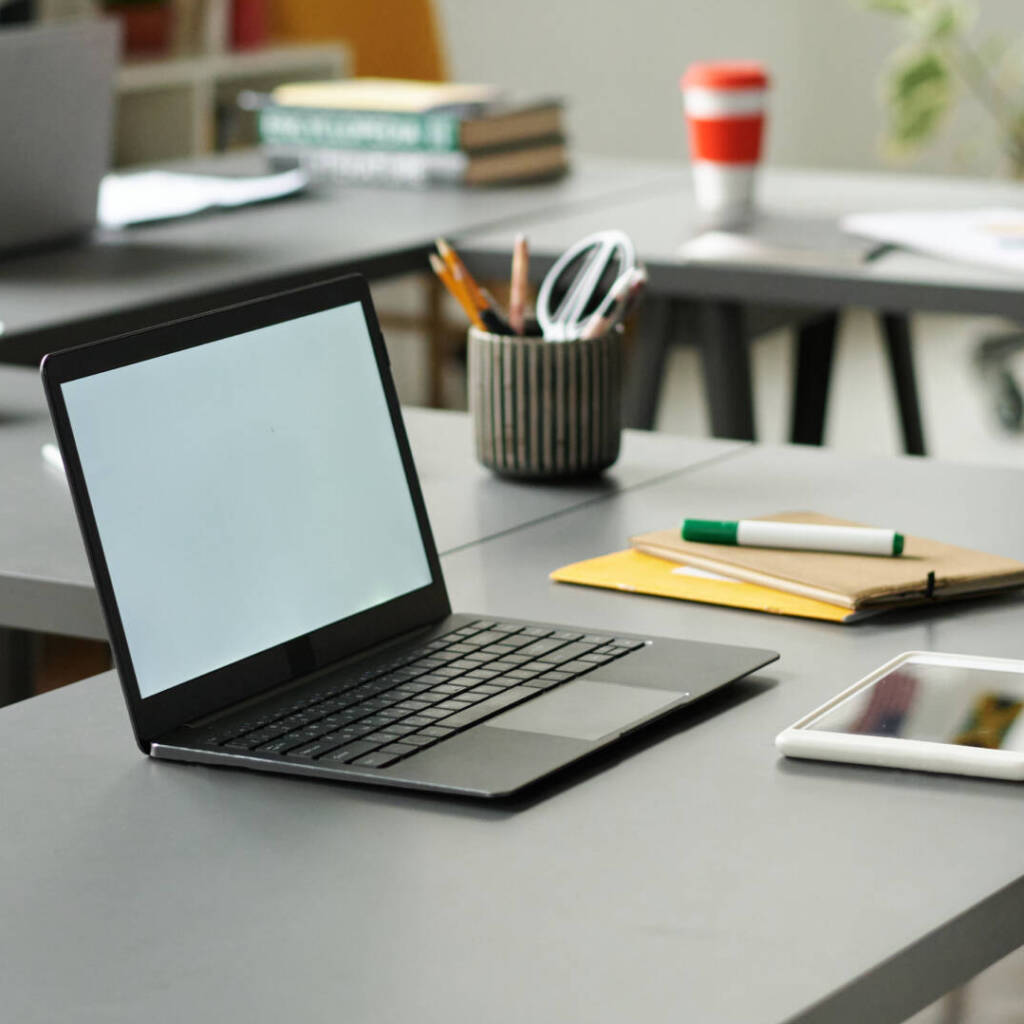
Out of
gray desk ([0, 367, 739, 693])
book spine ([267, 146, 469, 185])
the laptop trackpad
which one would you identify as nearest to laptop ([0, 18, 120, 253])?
gray desk ([0, 367, 739, 693])

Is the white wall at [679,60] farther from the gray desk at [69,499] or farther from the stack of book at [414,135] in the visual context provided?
the gray desk at [69,499]

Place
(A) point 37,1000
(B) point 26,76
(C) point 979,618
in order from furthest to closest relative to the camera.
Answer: (B) point 26,76, (C) point 979,618, (A) point 37,1000

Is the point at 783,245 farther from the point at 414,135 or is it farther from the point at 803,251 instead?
the point at 414,135

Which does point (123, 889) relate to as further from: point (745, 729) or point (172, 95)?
point (172, 95)

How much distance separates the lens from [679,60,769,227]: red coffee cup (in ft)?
7.51

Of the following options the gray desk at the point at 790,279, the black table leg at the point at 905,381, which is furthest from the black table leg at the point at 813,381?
the black table leg at the point at 905,381

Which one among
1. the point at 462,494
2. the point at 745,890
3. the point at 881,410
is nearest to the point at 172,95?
the point at 881,410

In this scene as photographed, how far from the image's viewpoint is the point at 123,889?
749 mm

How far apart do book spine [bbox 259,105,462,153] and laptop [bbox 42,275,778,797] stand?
5.04ft

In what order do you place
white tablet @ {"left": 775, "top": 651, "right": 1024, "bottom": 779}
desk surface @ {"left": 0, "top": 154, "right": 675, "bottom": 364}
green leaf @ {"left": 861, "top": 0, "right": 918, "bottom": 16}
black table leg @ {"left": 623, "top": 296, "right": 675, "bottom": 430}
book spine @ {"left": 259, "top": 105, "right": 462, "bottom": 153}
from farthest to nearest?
green leaf @ {"left": 861, "top": 0, "right": 918, "bottom": 16} < book spine @ {"left": 259, "top": 105, "right": 462, "bottom": 153} < black table leg @ {"left": 623, "top": 296, "right": 675, "bottom": 430} < desk surface @ {"left": 0, "top": 154, "right": 675, "bottom": 364} < white tablet @ {"left": 775, "top": 651, "right": 1024, "bottom": 779}

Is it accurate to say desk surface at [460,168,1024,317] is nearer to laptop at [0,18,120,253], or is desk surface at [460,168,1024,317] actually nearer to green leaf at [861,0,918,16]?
laptop at [0,18,120,253]

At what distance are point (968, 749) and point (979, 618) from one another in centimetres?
24

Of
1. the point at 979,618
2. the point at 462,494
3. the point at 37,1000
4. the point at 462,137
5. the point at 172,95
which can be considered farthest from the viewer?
the point at 172,95

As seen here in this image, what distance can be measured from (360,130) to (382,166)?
0.24ft
